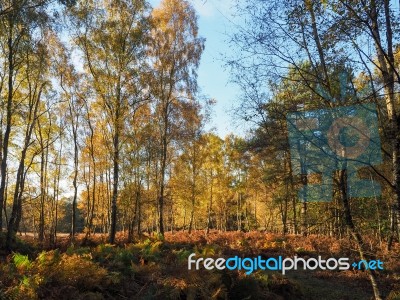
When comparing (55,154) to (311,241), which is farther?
(55,154)

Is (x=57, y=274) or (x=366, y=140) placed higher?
(x=366, y=140)

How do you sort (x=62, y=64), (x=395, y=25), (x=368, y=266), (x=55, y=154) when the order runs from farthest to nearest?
(x=55, y=154) < (x=62, y=64) < (x=368, y=266) < (x=395, y=25)

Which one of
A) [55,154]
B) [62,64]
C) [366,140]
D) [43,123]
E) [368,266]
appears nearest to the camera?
[366,140]

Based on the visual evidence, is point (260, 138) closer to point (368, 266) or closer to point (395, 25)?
point (368, 266)

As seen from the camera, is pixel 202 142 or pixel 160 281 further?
pixel 202 142

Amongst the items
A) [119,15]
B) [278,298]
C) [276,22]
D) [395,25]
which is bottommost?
[278,298]

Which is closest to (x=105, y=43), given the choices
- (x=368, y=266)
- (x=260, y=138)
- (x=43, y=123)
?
(x=43, y=123)

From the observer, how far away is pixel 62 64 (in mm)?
17578

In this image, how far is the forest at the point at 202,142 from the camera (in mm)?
5043

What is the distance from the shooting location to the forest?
5.04 metres

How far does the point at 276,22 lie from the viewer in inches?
204

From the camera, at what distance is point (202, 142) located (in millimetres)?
19625

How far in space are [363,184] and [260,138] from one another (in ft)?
9.13

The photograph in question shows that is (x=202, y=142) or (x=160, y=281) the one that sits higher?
(x=202, y=142)
